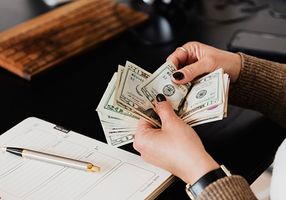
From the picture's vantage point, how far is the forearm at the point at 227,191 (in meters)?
0.67

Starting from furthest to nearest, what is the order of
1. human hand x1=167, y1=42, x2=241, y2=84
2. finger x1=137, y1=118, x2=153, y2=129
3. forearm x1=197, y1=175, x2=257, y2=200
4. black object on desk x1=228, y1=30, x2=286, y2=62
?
black object on desk x1=228, y1=30, x2=286, y2=62
human hand x1=167, y1=42, x2=241, y2=84
finger x1=137, y1=118, x2=153, y2=129
forearm x1=197, y1=175, x2=257, y2=200

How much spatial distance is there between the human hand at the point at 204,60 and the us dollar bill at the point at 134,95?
96 millimetres

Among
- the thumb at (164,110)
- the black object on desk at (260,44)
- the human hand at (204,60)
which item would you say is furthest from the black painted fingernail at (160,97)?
the black object on desk at (260,44)

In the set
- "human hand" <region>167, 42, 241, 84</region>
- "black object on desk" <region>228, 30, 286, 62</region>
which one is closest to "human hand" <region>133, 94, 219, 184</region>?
"human hand" <region>167, 42, 241, 84</region>

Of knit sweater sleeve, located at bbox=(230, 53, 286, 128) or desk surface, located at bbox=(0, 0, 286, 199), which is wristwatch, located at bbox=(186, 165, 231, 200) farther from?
knit sweater sleeve, located at bbox=(230, 53, 286, 128)

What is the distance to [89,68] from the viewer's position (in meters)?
1.16

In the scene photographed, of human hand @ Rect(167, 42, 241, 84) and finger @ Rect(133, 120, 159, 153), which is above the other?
human hand @ Rect(167, 42, 241, 84)

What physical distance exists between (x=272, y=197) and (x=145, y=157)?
21 cm

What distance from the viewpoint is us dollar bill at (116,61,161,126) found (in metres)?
0.80

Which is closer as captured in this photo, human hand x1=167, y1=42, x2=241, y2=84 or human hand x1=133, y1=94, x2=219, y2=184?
human hand x1=133, y1=94, x2=219, y2=184

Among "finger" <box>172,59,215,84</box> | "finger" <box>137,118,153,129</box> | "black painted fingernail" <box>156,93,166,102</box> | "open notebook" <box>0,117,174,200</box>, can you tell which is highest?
"finger" <box>172,59,215,84</box>

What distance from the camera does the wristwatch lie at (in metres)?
0.69

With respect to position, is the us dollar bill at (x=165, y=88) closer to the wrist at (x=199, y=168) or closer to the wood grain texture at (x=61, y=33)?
the wrist at (x=199, y=168)

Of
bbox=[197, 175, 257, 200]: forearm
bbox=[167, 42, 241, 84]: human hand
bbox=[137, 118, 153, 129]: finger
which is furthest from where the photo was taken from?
bbox=[167, 42, 241, 84]: human hand
